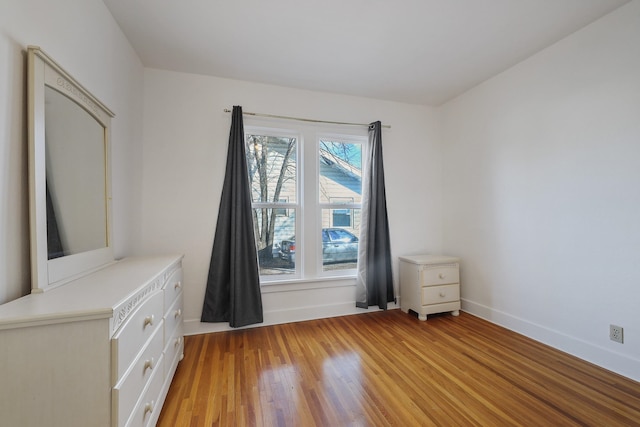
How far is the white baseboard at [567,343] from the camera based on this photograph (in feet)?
5.82

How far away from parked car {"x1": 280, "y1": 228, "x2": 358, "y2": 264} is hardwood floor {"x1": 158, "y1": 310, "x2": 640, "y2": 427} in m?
0.81

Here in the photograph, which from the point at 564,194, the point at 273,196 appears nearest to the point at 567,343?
the point at 564,194

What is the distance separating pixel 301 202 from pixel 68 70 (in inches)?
77.4

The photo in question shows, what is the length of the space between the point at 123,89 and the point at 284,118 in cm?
135

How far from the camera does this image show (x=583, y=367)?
6.19 ft

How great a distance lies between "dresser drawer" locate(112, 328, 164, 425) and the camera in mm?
940

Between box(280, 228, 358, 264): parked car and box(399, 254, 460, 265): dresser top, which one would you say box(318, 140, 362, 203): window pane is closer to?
box(280, 228, 358, 264): parked car

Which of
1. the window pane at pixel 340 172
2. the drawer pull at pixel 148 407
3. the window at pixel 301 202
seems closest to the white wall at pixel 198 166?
the window at pixel 301 202

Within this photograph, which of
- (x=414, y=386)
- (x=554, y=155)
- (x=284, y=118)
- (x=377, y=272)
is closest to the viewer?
(x=414, y=386)

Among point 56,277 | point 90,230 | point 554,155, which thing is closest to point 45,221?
point 56,277

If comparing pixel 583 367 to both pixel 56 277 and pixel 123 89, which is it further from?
pixel 123 89

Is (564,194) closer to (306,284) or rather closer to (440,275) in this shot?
(440,275)

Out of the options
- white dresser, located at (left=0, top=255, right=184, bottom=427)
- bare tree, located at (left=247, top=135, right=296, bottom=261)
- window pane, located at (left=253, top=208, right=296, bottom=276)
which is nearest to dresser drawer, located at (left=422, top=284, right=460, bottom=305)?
window pane, located at (left=253, top=208, right=296, bottom=276)

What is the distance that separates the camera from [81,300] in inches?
38.3
